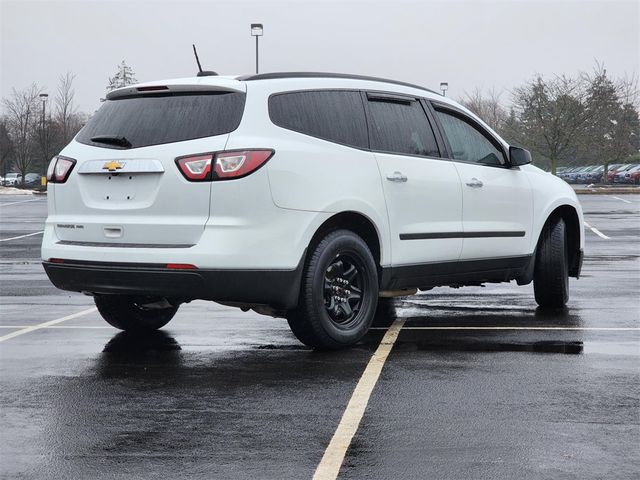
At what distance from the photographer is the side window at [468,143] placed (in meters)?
8.86

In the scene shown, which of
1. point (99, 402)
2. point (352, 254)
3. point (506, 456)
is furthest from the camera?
point (352, 254)

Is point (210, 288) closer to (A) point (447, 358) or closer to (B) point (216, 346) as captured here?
(B) point (216, 346)

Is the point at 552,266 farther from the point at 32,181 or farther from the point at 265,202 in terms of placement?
the point at 32,181

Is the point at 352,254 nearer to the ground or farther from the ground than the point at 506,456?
farther from the ground

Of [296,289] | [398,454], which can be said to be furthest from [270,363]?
[398,454]

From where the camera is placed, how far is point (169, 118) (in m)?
7.17

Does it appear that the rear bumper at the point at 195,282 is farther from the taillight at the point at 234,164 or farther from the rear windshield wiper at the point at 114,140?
the rear windshield wiper at the point at 114,140

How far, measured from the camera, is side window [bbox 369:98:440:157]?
317 inches

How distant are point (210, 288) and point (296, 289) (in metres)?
0.60

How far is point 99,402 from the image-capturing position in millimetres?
5910

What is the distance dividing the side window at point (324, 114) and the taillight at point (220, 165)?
483 mm

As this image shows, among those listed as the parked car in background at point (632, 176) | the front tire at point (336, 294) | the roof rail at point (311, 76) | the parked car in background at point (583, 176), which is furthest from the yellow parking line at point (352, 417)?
the parked car in background at point (583, 176)

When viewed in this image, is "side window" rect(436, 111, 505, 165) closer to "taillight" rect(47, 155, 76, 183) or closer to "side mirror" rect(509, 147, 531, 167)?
"side mirror" rect(509, 147, 531, 167)

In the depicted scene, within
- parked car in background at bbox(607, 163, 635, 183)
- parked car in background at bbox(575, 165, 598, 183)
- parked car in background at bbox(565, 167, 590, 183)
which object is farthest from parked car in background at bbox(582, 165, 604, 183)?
parked car in background at bbox(607, 163, 635, 183)
